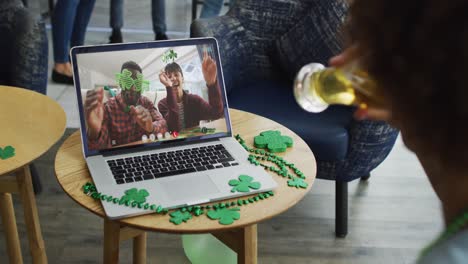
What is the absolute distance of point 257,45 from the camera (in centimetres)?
210

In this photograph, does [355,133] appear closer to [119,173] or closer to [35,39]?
[119,173]

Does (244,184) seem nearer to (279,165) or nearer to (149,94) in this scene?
(279,165)

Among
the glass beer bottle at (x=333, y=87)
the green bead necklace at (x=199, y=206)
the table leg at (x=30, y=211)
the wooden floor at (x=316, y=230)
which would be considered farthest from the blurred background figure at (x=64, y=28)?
the glass beer bottle at (x=333, y=87)

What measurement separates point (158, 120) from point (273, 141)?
0.95 feet

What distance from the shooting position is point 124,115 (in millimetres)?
1304

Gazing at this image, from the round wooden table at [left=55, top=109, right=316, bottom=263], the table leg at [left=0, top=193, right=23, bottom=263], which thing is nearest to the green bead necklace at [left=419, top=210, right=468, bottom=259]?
the round wooden table at [left=55, top=109, right=316, bottom=263]

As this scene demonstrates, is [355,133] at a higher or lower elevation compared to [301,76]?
lower

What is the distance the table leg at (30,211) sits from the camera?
1409mm

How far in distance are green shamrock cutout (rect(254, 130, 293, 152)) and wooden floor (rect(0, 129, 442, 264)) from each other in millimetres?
578

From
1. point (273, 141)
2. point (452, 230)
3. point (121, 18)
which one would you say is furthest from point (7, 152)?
point (121, 18)

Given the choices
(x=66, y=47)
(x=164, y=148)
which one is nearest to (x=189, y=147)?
(x=164, y=148)

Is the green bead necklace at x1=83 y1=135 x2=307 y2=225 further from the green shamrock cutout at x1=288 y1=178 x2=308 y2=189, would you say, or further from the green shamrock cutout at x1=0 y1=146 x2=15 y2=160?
the green shamrock cutout at x1=0 y1=146 x2=15 y2=160

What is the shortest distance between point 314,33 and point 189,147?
2.79 feet

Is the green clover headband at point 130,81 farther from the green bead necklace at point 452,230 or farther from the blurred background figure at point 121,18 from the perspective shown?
the blurred background figure at point 121,18
